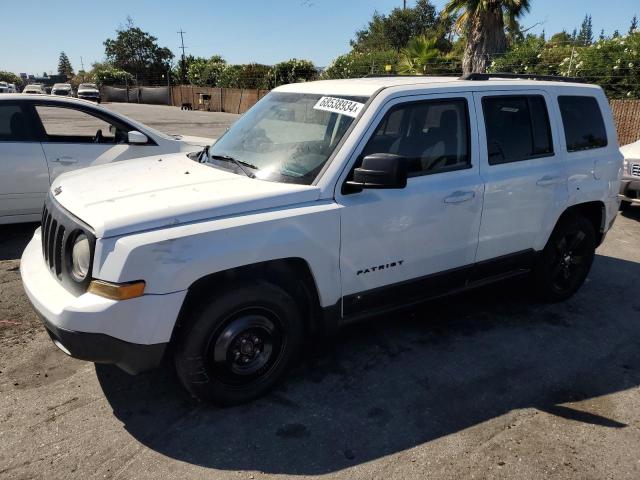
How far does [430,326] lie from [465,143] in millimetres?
1498

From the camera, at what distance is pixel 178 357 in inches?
113

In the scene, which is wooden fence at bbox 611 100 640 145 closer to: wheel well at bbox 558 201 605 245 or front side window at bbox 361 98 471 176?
wheel well at bbox 558 201 605 245

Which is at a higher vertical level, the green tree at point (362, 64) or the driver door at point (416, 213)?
the green tree at point (362, 64)

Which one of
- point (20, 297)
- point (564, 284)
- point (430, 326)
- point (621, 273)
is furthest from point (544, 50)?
point (20, 297)

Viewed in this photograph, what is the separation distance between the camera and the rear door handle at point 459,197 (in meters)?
3.60

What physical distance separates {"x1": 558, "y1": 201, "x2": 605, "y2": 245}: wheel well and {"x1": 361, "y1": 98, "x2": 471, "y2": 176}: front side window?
162 centimetres

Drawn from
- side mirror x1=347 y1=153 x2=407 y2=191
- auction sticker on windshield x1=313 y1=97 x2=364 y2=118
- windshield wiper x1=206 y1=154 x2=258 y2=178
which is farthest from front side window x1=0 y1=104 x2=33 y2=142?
side mirror x1=347 y1=153 x2=407 y2=191

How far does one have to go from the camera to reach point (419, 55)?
2073 cm

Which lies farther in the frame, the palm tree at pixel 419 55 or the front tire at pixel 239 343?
the palm tree at pixel 419 55

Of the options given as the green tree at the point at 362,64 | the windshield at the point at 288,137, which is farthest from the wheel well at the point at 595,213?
the green tree at the point at 362,64

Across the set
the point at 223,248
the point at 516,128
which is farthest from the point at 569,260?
the point at 223,248

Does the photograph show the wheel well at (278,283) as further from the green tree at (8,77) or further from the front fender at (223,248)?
the green tree at (8,77)

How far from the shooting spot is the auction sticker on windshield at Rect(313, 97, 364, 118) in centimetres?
338

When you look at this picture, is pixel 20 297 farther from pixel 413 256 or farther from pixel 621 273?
pixel 621 273
